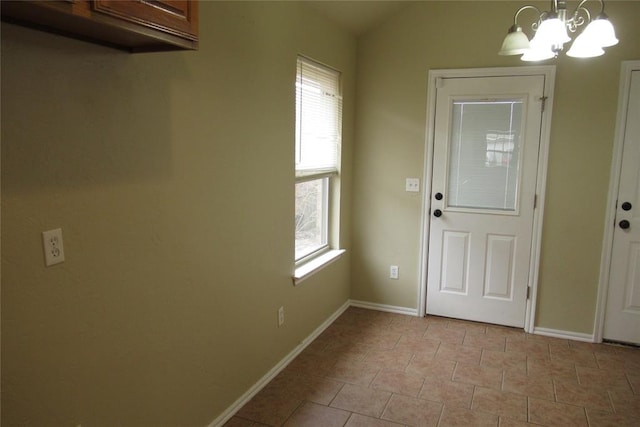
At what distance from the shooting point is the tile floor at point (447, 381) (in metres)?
2.50

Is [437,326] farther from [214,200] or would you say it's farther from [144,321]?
[144,321]

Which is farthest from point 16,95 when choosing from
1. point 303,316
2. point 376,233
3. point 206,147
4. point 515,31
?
point 376,233

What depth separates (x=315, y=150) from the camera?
3.32 metres

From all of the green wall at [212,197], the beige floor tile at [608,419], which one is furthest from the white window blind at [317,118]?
the beige floor tile at [608,419]

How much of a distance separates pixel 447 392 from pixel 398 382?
0.96 feet

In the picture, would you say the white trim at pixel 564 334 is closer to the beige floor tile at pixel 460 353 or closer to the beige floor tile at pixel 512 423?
the beige floor tile at pixel 460 353

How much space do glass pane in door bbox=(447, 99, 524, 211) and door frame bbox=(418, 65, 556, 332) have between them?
16 cm

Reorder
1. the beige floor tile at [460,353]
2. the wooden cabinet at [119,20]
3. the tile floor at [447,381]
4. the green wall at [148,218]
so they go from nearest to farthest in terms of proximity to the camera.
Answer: the wooden cabinet at [119,20], the green wall at [148,218], the tile floor at [447,381], the beige floor tile at [460,353]

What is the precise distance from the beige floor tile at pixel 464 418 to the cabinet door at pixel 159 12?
220 cm

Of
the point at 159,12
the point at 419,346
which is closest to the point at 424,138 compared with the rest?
the point at 419,346

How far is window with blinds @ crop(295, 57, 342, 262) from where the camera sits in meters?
3.09

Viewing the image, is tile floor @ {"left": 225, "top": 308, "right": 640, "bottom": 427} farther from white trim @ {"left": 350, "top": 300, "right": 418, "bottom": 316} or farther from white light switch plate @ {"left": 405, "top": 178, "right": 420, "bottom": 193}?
white light switch plate @ {"left": 405, "top": 178, "right": 420, "bottom": 193}

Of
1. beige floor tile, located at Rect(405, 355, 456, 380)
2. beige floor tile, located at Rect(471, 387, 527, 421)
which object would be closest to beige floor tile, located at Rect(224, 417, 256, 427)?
beige floor tile, located at Rect(405, 355, 456, 380)

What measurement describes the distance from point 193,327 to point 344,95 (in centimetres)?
228
